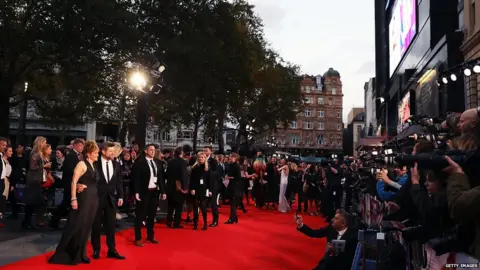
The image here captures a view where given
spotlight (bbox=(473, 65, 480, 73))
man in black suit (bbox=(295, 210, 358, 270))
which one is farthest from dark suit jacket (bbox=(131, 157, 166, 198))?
spotlight (bbox=(473, 65, 480, 73))

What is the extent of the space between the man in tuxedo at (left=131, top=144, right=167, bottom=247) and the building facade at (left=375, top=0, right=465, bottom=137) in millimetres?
10278

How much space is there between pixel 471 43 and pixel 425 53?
23.8ft

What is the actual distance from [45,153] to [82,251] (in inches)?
139

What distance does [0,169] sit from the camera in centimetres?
845

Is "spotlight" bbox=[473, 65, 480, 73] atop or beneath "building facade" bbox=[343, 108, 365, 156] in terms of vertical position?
beneath

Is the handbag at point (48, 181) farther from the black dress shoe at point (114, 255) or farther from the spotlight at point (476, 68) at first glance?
the spotlight at point (476, 68)

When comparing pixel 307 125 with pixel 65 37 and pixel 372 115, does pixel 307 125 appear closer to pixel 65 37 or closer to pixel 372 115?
pixel 372 115

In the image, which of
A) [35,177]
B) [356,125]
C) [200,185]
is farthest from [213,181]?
[356,125]

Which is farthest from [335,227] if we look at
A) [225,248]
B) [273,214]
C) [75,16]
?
[75,16]

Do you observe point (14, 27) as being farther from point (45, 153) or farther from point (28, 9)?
point (45, 153)

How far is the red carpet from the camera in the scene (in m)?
7.49

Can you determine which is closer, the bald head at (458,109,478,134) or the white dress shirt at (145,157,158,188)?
the bald head at (458,109,478,134)

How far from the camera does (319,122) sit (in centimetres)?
11669

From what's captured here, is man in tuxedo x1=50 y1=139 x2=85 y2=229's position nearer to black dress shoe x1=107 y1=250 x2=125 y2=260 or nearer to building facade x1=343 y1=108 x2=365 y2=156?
black dress shoe x1=107 y1=250 x2=125 y2=260
